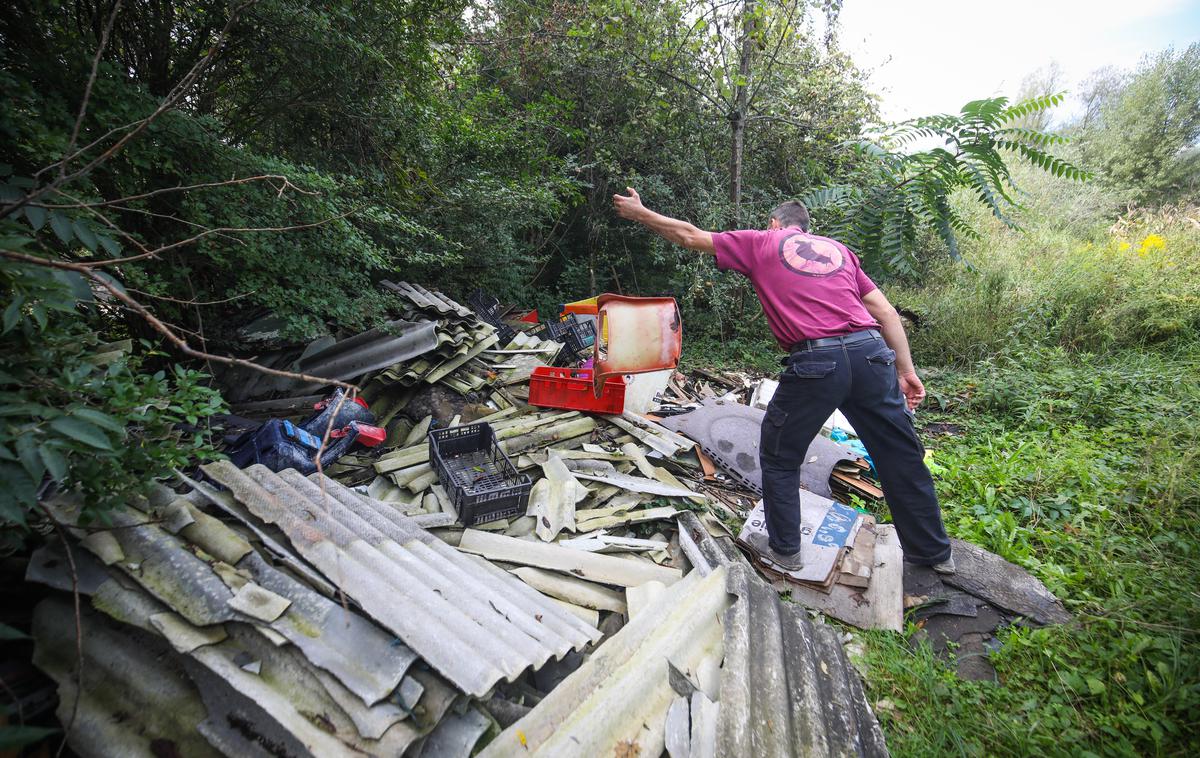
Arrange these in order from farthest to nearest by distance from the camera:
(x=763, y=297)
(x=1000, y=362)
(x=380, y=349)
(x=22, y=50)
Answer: (x=1000, y=362) < (x=380, y=349) < (x=763, y=297) < (x=22, y=50)

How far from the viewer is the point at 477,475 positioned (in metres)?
3.68

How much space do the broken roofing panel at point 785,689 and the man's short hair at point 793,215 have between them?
216cm

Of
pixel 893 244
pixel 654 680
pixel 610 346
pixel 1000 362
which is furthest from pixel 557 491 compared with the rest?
pixel 1000 362

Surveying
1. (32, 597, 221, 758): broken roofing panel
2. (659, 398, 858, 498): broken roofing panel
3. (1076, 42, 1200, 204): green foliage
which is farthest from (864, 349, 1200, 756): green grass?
(1076, 42, 1200, 204): green foliage

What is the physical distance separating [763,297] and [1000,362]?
16.0ft

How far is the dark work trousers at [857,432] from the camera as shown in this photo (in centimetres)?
271

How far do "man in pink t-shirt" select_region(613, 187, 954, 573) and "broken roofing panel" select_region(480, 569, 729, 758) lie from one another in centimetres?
92

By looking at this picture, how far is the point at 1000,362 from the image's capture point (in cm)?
598

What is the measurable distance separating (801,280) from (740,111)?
5541 mm

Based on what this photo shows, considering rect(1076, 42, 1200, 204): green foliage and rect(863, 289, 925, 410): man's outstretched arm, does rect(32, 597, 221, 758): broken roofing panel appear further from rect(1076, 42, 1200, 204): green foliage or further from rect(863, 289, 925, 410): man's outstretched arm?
rect(1076, 42, 1200, 204): green foliage

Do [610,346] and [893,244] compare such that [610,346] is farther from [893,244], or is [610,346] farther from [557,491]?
[893,244]

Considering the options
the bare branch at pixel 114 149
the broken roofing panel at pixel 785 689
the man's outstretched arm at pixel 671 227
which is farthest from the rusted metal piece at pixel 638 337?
the bare branch at pixel 114 149

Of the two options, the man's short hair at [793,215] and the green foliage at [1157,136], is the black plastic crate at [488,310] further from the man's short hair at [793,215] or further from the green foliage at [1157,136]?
the green foliage at [1157,136]

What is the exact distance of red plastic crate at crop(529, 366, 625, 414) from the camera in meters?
4.57
